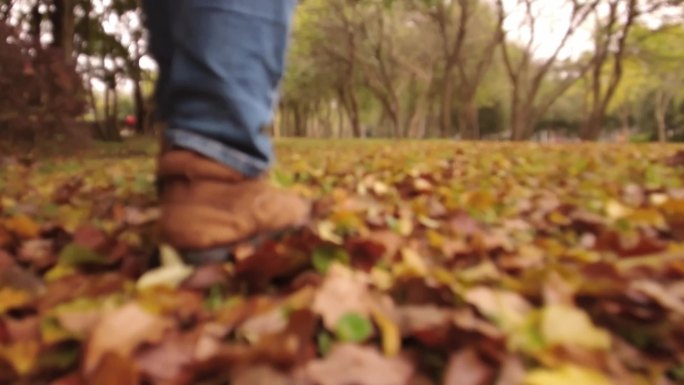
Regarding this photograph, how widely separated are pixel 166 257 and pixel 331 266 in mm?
358

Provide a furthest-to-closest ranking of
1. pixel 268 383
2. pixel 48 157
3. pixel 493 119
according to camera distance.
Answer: pixel 493 119, pixel 48 157, pixel 268 383

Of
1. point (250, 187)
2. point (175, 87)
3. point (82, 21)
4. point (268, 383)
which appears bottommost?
point (268, 383)

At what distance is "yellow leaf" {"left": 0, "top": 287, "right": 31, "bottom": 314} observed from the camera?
3.70 feet

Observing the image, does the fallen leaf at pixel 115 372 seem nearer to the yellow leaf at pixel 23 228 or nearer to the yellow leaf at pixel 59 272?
the yellow leaf at pixel 59 272

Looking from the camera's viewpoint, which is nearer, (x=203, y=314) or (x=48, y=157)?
(x=203, y=314)

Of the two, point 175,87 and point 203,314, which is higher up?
point 175,87

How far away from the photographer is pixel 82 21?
16328 mm

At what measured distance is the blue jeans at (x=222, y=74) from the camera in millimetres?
1343

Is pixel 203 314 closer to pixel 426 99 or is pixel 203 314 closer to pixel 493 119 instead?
pixel 426 99

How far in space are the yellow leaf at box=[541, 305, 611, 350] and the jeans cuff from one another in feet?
2.45

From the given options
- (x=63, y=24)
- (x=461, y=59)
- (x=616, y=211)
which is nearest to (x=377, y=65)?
(x=461, y=59)

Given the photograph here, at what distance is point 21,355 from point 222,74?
697 millimetres

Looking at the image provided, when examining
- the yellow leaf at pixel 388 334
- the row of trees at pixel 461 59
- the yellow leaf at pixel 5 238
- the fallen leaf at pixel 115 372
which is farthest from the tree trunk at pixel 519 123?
the fallen leaf at pixel 115 372

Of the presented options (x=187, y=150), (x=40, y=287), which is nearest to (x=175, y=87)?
(x=187, y=150)
